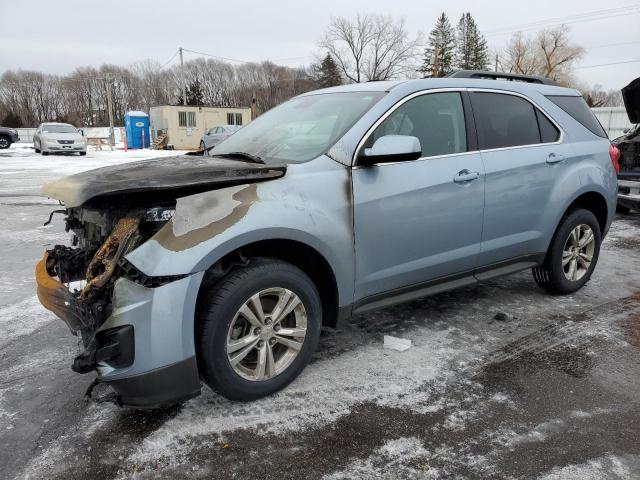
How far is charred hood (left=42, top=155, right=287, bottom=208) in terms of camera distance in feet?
8.21

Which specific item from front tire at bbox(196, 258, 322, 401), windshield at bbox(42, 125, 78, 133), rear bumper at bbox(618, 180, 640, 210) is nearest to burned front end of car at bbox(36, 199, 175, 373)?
front tire at bbox(196, 258, 322, 401)

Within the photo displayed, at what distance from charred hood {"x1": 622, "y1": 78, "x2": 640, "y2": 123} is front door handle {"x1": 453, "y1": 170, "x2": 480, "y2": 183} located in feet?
21.2

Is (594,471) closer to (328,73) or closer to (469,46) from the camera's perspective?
(328,73)

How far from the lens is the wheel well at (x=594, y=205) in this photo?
4480mm

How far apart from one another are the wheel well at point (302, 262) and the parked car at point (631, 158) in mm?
6891

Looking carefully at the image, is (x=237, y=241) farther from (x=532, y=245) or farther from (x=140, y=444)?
(x=532, y=245)

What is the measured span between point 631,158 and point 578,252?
5298 mm

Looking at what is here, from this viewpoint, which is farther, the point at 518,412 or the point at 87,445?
the point at 518,412

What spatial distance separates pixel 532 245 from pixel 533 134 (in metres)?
0.88

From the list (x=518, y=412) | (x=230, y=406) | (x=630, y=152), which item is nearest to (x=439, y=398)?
(x=518, y=412)

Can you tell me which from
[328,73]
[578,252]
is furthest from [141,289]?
[328,73]

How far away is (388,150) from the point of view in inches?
118

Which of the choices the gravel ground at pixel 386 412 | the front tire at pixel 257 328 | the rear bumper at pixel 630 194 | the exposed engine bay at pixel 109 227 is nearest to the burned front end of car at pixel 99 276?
the exposed engine bay at pixel 109 227

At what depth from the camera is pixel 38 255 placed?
6.02 meters
